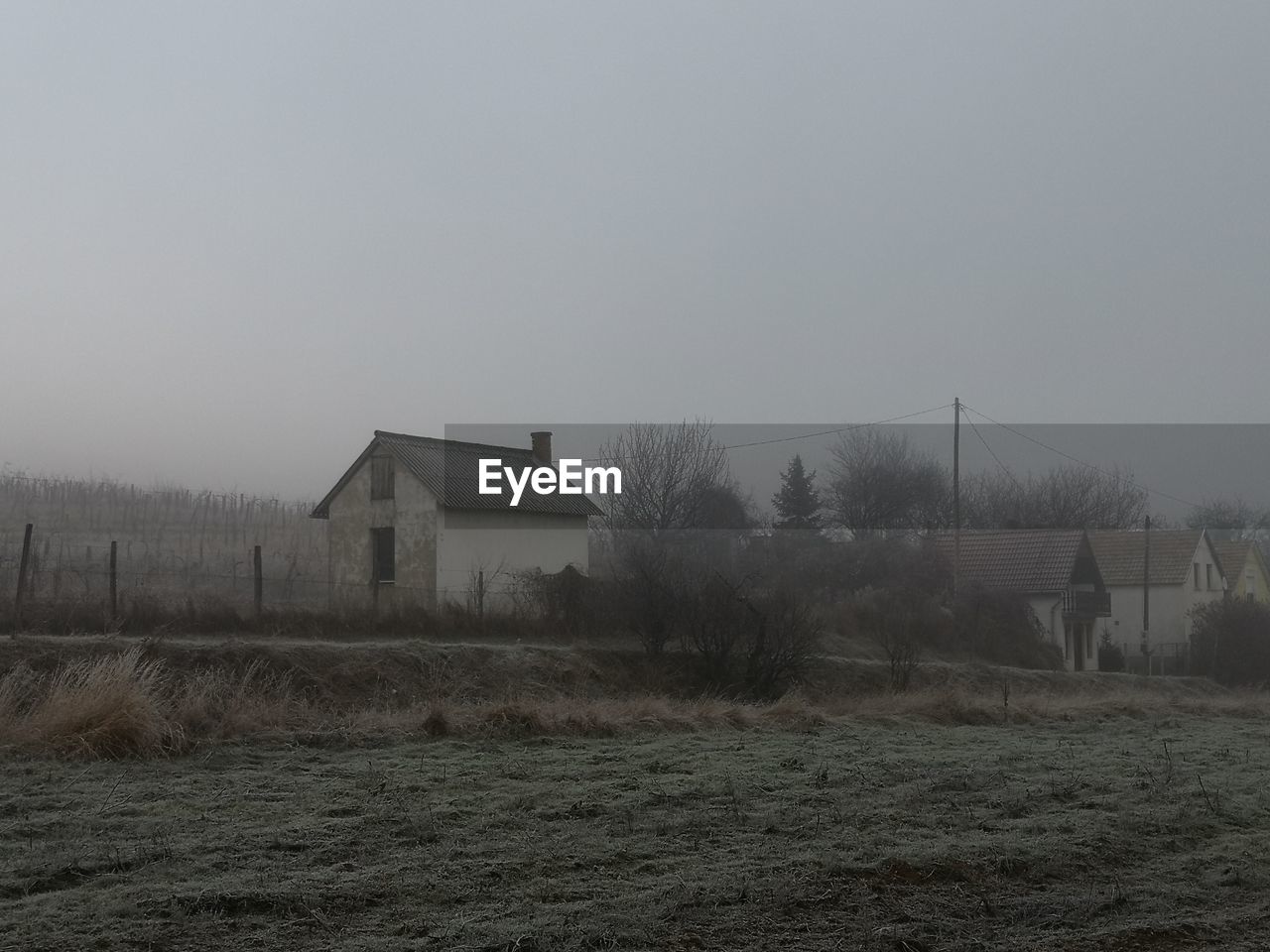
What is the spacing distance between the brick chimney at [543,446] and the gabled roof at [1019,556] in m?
19.1

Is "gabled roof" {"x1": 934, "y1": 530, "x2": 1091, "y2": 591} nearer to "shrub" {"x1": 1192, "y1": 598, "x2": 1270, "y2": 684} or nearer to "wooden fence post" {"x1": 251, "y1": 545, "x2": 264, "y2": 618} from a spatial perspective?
"shrub" {"x1": 1192, "y1": 598, "x2": 1270, "y2": 684}

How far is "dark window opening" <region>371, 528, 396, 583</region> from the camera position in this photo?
126 feet

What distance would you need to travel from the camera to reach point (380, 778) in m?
10.2

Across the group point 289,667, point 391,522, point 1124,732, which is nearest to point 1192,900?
point 1124,732

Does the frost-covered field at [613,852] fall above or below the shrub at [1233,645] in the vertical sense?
above

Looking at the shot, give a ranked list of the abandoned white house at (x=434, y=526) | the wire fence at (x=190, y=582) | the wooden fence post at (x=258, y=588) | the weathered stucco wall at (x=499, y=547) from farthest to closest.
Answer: the abandoned white house at (x=434, y=526)
the weathered stucco wall at (x=499, y=547)
the wooden fence post at (x=258, y=588)
the wire fence at (x=190, y=582)

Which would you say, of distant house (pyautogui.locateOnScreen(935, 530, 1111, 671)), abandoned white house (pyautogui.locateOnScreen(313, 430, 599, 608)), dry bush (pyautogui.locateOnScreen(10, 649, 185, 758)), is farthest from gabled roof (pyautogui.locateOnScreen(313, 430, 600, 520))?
dry bush (pyautogui.locateOnScreen(10, 649, 185, 758))

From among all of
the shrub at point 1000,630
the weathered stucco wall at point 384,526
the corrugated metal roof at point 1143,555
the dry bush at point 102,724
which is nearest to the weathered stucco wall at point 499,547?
the weathered stucco wall at point 384,526

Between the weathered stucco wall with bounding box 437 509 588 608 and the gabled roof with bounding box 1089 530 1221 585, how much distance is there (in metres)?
32.4

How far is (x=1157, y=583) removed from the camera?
5991 centimetres

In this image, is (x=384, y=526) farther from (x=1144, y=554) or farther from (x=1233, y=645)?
(x=1144, y=554)

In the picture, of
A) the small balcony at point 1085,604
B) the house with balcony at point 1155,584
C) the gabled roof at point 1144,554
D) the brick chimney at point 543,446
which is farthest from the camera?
the gabled roof at point 1144,554

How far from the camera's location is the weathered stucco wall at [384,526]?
36688mm

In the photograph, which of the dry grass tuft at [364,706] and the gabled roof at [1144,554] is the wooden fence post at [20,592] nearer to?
the dry grass tuft at [364,706]
